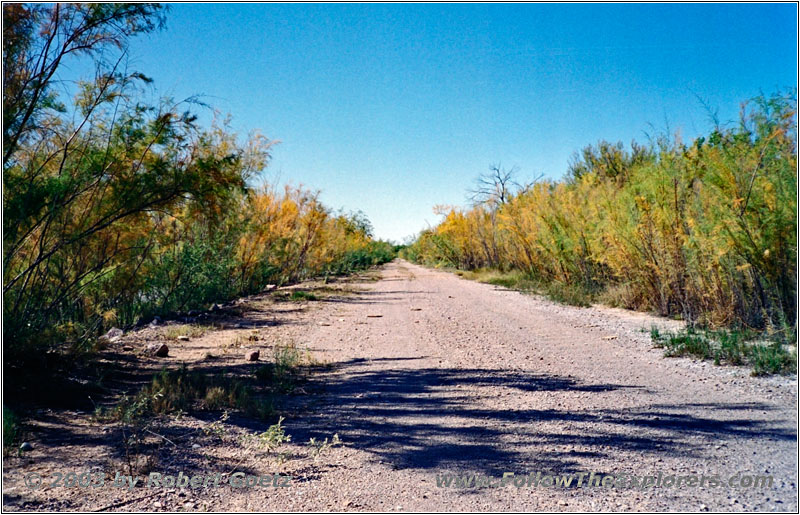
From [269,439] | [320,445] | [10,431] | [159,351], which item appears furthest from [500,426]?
[159,351]

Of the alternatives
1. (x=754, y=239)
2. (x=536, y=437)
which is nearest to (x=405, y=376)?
(x=536, y=437)

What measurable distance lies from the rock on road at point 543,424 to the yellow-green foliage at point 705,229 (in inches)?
72.6

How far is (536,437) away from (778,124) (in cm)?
694

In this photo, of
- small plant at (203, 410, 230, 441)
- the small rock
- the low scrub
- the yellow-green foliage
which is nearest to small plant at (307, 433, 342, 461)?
small plant at (203, 410, 230, 441)

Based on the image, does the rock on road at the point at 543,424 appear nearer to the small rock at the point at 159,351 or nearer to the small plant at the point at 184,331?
the small rock at the point at 159,351

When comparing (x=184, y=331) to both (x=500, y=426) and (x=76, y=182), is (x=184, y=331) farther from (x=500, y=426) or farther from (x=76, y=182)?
(x=500, y=426)

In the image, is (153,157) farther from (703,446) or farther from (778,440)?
(778,440)

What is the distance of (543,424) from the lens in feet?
17.0

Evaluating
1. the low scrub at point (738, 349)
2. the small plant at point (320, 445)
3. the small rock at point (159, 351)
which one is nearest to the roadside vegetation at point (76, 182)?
the small rock at point (159, 351)

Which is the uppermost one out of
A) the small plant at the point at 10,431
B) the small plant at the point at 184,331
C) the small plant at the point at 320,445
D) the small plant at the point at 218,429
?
the small plant at the point at 184,331

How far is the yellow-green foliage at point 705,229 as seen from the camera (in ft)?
28.3

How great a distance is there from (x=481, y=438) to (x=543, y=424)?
0.72 m

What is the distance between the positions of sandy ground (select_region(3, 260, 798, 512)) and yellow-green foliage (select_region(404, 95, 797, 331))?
2096 millimetres

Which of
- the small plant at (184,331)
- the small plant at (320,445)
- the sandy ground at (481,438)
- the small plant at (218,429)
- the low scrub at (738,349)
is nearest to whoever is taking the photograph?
the sandy ground at (481,438)
